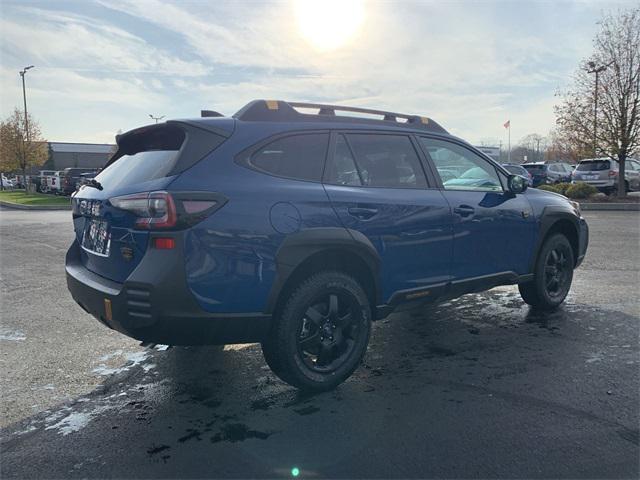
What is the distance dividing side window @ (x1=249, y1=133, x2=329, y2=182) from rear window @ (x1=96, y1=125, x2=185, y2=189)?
1.64 ft

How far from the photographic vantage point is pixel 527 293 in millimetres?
5457

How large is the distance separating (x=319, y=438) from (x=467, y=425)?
86 centimetres

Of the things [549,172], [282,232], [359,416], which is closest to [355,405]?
[359,416]

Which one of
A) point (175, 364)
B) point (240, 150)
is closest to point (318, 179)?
point (240, 150)

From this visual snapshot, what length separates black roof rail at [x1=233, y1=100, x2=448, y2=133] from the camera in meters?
3.55

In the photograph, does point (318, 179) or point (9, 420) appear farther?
point (318, 179)

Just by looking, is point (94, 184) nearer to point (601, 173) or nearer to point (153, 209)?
point (153, 209)

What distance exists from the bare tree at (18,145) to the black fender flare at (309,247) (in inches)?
1523

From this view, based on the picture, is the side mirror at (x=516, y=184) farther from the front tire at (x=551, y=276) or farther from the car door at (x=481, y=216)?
the front tire at (x=551, y=276)

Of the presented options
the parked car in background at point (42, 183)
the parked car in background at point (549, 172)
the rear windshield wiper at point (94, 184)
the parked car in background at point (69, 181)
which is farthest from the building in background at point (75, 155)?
the rear windshield wiper at point (94, 184)

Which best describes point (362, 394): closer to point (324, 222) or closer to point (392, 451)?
point (392, 451)

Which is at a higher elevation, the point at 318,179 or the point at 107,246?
the point at 318,179

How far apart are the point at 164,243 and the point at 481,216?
8.87ft

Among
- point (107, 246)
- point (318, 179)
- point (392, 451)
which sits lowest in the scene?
point (392, 451)
